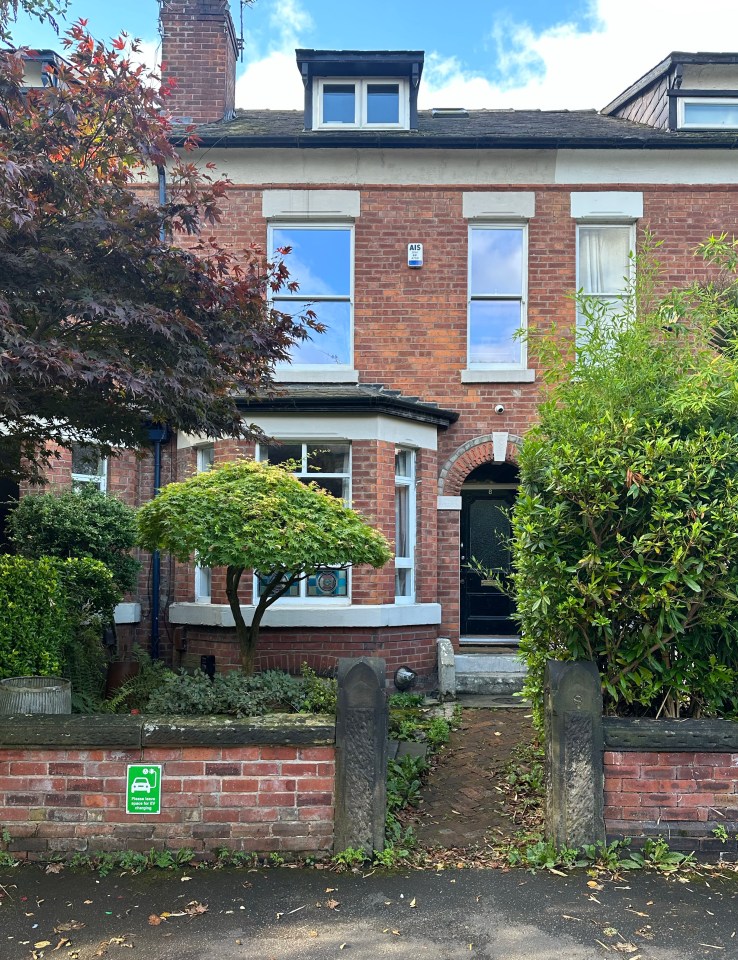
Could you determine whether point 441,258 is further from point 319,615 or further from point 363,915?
point 363,915

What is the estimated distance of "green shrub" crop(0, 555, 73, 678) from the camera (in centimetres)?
623

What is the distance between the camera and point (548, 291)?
1134 cm

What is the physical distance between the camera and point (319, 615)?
32.4 feet

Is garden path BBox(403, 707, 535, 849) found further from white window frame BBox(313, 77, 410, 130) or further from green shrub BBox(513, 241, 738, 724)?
white window frame BBox(313, 77, 410, 130)

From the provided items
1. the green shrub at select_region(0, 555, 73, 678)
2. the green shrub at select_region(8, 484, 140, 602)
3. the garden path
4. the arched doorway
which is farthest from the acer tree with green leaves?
the arched doorway

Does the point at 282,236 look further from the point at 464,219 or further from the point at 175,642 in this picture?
the point at 175,642

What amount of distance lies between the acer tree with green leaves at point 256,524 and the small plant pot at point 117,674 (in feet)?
8.47

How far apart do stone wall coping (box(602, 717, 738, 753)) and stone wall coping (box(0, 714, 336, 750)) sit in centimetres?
167

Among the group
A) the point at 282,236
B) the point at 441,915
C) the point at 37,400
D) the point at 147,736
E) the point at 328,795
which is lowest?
the point at 441,915

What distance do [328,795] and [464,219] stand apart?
8979 millimetres

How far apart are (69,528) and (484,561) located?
6334mm

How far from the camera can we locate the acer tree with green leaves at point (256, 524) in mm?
6566

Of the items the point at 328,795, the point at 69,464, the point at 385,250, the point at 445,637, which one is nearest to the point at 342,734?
the point at 328,795

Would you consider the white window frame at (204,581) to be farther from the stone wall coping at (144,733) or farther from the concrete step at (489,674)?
the stone wall coping at (144,733)
